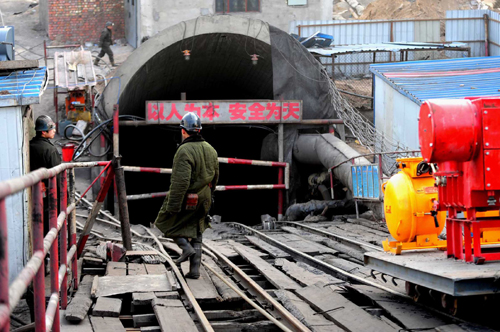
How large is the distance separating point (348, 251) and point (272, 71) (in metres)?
9.36

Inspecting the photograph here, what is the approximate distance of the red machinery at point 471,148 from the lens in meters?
5.58

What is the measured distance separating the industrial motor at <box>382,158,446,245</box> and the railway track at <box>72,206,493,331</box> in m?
0.64

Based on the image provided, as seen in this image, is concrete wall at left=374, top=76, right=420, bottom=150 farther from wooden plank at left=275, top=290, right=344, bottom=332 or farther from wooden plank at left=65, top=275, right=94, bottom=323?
wooden plank at left=65, top=275, right=94, bottom=323

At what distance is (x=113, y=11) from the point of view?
104 ft

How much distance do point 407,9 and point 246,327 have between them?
32.3 meters

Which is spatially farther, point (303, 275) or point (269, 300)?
point (303, 275)

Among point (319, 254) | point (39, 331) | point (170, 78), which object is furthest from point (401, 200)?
point (170, 78)

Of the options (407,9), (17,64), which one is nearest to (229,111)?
(17,64)

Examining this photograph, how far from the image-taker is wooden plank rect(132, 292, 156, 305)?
6383 millimetres

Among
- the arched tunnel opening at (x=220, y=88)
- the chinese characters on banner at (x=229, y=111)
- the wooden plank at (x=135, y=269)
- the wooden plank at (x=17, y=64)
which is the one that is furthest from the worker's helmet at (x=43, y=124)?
the chinese characters on banner at (x=229, y=111)

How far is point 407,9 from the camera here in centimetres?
3553

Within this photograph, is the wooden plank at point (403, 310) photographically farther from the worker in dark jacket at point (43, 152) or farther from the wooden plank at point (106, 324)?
the worker in dark jacket at point (43, 152)

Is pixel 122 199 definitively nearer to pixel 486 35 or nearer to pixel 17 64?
pixel 17 64

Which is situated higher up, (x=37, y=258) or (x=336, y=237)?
(x=37, y=258)
